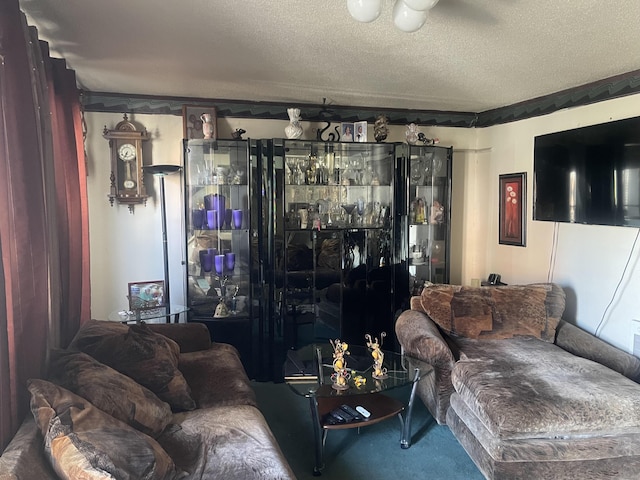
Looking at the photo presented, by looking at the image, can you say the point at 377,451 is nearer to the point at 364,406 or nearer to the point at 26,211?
the point at 364,406

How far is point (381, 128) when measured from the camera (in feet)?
12.3

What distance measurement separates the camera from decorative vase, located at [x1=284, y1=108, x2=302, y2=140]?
139 inches

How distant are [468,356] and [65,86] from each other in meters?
2.79

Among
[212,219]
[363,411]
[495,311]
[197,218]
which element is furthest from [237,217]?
[495,311]

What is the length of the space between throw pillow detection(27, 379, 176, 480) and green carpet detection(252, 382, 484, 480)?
3.26 ft

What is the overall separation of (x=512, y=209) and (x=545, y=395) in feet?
6.76

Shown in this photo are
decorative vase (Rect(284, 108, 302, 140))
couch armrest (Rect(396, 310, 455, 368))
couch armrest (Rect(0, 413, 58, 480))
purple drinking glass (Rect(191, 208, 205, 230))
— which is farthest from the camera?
decorative vase (Rect(284, 108, 302, 140))

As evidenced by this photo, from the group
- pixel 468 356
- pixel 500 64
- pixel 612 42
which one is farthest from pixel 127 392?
pixel 612 42

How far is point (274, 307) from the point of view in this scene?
351 cm

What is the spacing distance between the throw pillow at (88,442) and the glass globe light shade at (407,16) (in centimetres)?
185

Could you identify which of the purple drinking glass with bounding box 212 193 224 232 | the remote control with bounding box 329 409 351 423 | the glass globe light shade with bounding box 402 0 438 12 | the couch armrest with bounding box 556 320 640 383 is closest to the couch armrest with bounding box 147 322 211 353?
the purple drinking glass with bounding box 212 193 224 232

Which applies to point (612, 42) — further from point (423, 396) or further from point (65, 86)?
point (65, 86)

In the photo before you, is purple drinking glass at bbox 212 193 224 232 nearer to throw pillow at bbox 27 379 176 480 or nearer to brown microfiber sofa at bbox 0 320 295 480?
brown microfiber sofa at bbox 0 320 295 480

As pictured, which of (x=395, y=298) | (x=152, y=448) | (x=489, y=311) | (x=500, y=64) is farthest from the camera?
(x=395, y=298)
